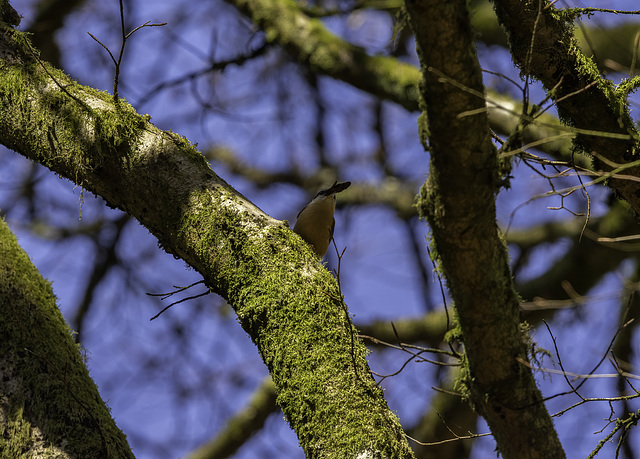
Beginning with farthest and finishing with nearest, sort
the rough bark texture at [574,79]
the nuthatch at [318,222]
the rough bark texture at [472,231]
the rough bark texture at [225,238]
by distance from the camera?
the nuthatch at [318,222] < the rough bark texture at [574,79] < the rough bark texture at [225,238] < the rough bark texture at [472,231]

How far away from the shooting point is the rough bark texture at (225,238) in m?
1.82

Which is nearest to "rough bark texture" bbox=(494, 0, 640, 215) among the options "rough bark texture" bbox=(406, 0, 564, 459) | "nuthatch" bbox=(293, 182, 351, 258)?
"rough bark texture" bbox=(406, 0, 564, 459)

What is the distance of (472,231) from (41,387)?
1.50 m

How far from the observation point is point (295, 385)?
6.12 feet

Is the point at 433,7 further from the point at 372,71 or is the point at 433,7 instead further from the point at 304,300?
the point at 372,71

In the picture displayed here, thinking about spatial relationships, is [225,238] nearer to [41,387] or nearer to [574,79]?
[41,387]

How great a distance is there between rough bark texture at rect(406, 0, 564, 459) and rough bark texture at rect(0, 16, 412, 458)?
0.38 m

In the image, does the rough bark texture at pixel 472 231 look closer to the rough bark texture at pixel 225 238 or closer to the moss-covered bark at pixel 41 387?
the rough bark texture at pixel 225 238

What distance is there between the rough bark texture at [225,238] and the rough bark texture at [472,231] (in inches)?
14.8

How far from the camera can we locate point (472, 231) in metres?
1.71

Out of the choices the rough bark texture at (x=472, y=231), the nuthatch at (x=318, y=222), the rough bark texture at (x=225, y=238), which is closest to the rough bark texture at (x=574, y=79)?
the rough bark texture at (x=472, y=231)

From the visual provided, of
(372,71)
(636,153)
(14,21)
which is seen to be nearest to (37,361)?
(14,21)

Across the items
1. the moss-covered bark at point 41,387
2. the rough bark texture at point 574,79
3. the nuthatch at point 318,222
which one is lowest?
the moss-covered bark at point 41,387

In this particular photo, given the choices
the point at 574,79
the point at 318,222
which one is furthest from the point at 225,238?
the point at 574,79
